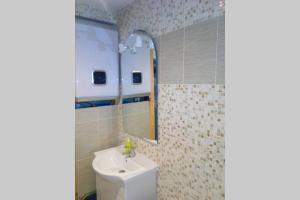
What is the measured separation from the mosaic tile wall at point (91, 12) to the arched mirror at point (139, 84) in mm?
382

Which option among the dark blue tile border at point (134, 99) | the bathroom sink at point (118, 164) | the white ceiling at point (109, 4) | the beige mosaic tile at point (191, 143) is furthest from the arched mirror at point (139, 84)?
the white ceiling at point (109, 4)

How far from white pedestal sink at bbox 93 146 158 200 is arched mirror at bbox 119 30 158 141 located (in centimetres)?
27

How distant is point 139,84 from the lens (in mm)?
1761

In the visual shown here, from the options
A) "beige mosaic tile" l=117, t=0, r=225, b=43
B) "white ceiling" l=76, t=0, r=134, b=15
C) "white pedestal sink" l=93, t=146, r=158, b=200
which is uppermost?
"white ceiling" l=76, t=0, r=134, b=15

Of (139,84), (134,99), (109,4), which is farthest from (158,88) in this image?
(109,4)

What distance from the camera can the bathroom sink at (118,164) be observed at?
147 centimetres

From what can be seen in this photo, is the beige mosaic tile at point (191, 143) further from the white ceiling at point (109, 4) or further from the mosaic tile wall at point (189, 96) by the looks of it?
the white ceiling at point (109, 4)

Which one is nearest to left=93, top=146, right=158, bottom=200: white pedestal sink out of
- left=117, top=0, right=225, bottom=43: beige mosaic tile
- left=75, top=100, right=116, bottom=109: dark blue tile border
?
left=75, top=100, right=116, bottom=109: dark blue tile border

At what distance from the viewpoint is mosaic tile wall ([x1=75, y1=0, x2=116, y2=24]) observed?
1.73m

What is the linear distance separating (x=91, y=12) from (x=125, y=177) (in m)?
1.68

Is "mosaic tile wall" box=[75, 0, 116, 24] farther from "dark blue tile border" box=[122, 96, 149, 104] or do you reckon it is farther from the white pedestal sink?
the white pedestal sink

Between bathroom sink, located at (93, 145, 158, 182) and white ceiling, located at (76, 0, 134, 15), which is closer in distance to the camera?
bathroom sink, located at (93, 145, 158, 182)

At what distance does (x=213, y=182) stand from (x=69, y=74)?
45.8 inches

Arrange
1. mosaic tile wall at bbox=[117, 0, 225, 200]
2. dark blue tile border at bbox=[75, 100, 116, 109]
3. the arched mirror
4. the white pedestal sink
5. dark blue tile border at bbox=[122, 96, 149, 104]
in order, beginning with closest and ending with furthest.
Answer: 1. mosaic tile wall at bbox=[117, 0, 225, 200]
2. the white pedestal sink
3. the arched mirror
4. dark blue tile border at bbox=[122, 96, 149, 104]
5. dark blue tile border at bbox=[75, 100, 116, 109]
